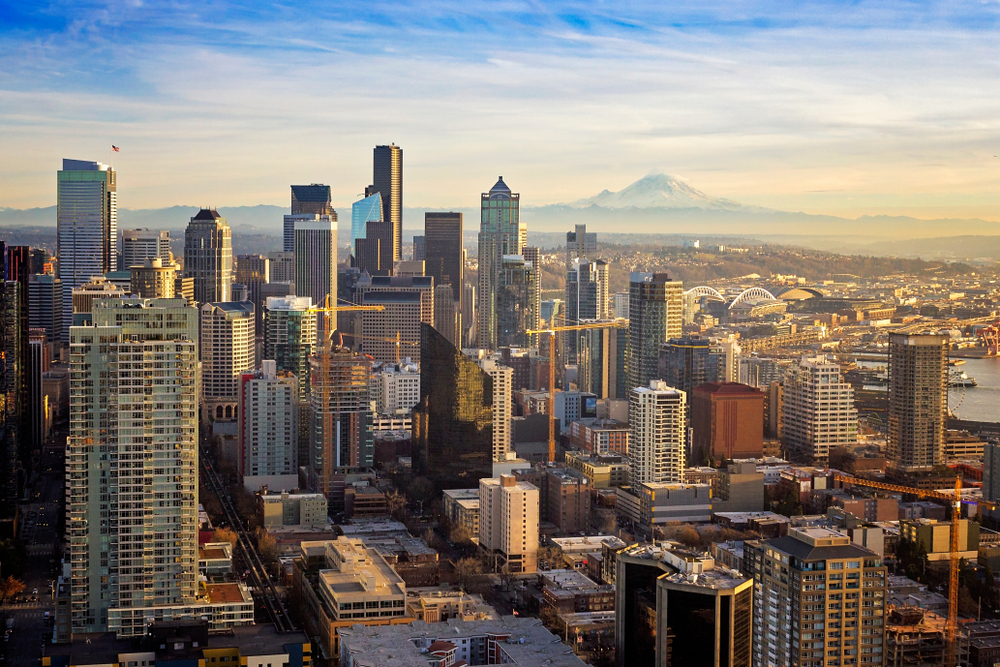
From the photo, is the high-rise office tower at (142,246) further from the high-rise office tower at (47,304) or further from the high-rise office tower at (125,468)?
the high-rise office tower at (125,468)

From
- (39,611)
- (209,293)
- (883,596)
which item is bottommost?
(39,611)

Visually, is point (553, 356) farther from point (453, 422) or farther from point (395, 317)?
point (453, 422)

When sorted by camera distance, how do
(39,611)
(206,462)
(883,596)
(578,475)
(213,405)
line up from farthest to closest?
(213,405)
(206,462)
(578,475)
(39,611)
(883,596)

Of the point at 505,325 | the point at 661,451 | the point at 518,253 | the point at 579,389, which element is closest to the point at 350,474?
the point at 661,451

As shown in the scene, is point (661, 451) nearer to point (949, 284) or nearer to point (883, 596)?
point (949, 284)

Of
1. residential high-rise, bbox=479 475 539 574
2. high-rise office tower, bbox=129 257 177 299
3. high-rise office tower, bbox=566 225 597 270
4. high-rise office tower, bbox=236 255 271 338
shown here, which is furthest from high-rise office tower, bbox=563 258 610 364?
residential high-rise, bbox=479 475 539 574

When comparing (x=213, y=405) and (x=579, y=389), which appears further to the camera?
(x=579, y=389)

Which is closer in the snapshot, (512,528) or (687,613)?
(687,613)

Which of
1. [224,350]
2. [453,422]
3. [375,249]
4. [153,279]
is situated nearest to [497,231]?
[375,249]
